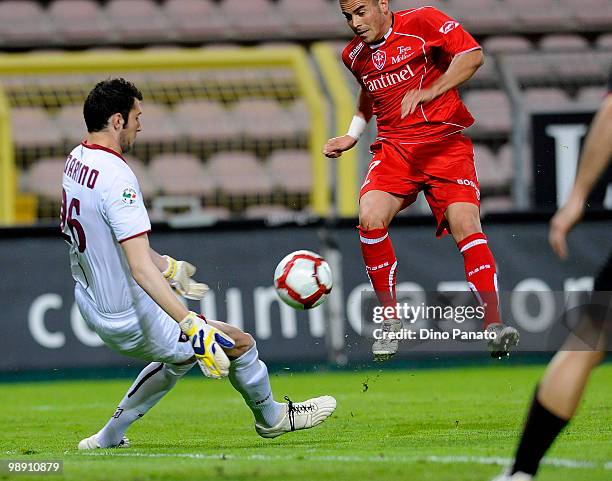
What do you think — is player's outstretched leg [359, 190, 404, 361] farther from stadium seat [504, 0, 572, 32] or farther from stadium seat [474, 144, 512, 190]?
stadium seat [504, 0, 572, 32]

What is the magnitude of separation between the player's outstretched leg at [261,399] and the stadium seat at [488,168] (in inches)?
251

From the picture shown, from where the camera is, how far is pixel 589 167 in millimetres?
3791

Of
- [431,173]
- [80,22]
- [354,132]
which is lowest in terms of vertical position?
[431,173]

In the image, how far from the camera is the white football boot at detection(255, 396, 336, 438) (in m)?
6.38

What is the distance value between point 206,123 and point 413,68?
518 cm

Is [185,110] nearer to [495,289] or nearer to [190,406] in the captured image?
[190,406]

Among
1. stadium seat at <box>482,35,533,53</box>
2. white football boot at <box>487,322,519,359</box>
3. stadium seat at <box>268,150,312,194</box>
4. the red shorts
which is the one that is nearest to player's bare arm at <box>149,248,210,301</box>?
the red shorts

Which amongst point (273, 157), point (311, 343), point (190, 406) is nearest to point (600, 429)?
point (190, 406)

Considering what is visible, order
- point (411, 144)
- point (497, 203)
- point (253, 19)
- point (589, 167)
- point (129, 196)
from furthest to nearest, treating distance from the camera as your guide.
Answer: point (253, 19) < point (497, 203) < point (411, 144) < point (129, 196) < point (589, 167)

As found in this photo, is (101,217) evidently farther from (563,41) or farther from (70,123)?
(563,41)

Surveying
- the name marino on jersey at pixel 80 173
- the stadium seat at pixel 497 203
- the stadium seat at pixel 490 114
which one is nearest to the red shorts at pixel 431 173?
the name marino on jersey at pixel 80 173

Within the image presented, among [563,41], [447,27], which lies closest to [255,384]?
[447,27]

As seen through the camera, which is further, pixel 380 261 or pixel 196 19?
pixel 196 19

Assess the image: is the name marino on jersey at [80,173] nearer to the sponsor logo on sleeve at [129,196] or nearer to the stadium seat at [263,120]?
the sponsor logo on sleeve at [129,196]
